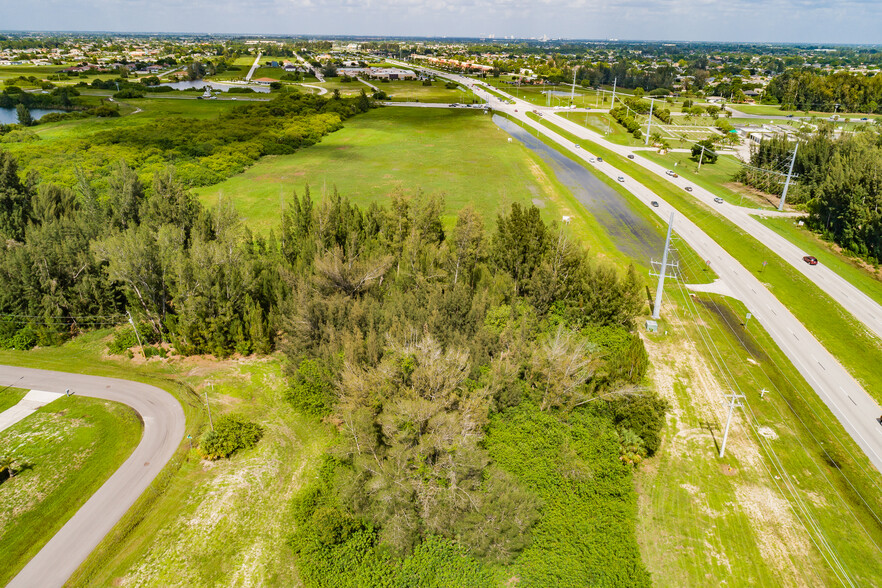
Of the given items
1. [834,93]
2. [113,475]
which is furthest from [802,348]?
[834,93]

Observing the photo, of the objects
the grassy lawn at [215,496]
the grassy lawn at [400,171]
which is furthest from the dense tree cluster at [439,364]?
the grassy lawn at [400,171]

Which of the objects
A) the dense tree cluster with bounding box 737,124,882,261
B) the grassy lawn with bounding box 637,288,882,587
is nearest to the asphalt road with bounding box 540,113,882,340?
the dense tree cluster with bounding box 737,124,882,261

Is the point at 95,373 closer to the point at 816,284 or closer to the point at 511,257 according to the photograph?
the point at 511,257

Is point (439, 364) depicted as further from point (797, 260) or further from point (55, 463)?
point (797, 260)

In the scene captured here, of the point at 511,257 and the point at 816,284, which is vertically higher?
the point at 511,257

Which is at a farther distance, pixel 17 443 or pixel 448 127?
pixel 448 127

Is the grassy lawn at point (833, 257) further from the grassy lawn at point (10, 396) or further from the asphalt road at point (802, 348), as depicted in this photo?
the grassy lawn at point (10, 396)

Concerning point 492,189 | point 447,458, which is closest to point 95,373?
point 447,458

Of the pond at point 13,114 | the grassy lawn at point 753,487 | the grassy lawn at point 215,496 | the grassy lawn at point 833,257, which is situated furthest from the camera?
the pond at point 13,114
